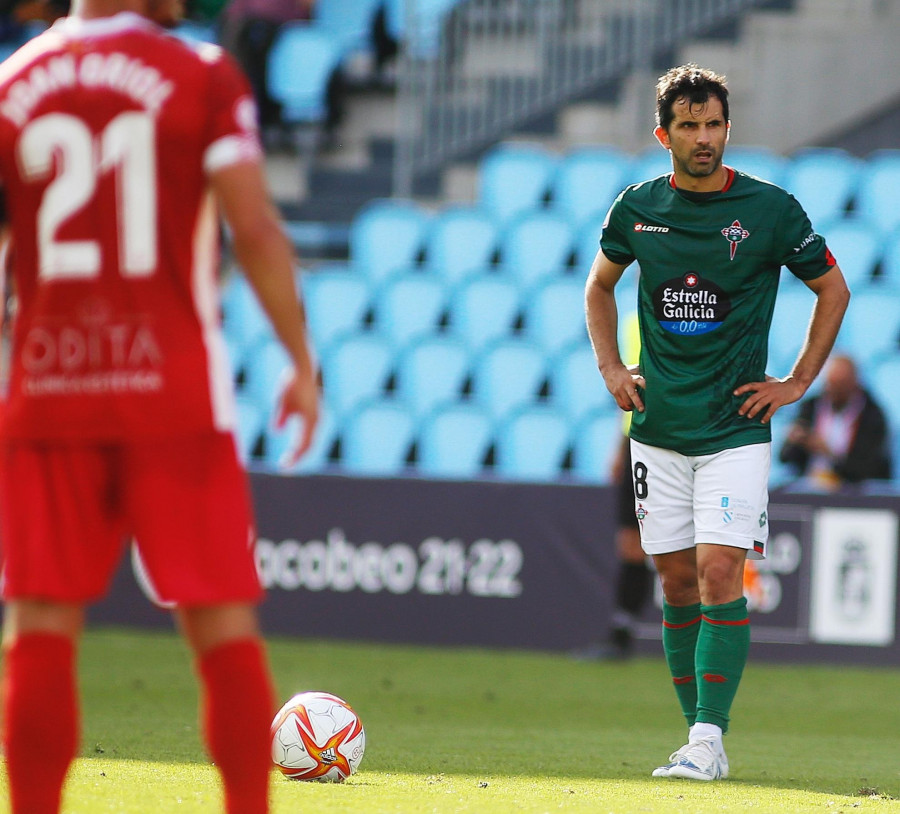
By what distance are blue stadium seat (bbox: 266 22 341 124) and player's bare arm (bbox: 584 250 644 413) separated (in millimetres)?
8113

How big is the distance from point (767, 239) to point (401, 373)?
6.51m

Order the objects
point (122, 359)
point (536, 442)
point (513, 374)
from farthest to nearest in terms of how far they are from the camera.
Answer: point (513, 374) < point (536, 442) < point (122, 359)

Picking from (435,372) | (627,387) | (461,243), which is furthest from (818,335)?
(461,243)

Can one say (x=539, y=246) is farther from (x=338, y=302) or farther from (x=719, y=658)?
(x=719, y=658)

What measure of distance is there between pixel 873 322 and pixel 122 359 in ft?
27.9

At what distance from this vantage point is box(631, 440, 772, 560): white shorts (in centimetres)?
467

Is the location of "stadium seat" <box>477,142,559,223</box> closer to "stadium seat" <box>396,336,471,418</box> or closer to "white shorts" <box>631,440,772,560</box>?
"stadium seat" <box>396,336,471,418</box>

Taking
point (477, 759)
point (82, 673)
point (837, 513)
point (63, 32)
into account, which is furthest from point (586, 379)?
point (63, 32)

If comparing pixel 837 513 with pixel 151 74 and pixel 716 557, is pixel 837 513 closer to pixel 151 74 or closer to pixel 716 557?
pixel 716 557

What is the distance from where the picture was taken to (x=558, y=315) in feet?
36.1

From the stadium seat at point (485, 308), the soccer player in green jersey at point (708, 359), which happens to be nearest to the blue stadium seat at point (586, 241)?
the stadium seat at point (485, 308)

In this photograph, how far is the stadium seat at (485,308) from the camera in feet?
36.5

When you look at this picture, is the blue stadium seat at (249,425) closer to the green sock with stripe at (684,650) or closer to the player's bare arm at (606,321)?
the player's bare arm at (606,321)

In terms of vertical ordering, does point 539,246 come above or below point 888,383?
above
